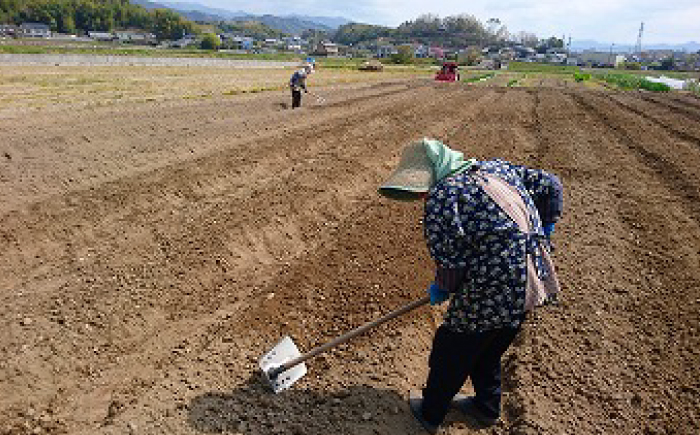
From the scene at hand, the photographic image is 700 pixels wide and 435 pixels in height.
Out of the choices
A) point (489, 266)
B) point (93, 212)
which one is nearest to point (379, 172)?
point (93, 212)

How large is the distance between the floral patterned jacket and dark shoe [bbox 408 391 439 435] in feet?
2.60

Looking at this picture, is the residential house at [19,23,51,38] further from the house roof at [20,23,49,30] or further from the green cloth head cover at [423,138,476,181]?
the green cloth head cover at [423,138,476,181]

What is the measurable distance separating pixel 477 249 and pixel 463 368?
75 cm

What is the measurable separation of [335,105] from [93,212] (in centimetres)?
1231

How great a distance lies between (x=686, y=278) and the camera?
5.10 metres

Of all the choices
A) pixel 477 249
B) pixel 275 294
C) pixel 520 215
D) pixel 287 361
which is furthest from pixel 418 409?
pixel 275 294

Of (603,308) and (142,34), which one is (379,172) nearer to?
(603,308)

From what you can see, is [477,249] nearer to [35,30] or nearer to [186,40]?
[35,30]

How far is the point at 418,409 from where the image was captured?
333 centimetres

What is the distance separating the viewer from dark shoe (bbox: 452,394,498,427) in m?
3.34

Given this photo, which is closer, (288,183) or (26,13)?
(288,183)

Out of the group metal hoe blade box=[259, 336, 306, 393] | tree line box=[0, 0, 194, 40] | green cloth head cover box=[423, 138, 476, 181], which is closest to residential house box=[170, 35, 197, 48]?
tree line box=[0, 0, 194, 40]

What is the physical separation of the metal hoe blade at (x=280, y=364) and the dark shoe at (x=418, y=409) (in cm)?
76

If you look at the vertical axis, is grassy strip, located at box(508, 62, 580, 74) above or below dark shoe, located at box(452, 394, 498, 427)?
below
